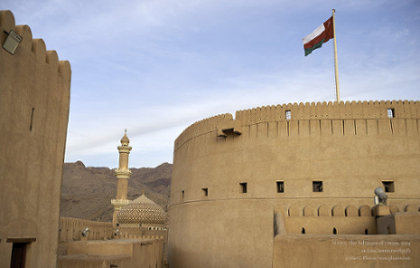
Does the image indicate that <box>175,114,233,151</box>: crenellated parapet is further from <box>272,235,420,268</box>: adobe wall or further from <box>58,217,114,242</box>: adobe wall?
<box>272,235,420,268</box>: adobe wall

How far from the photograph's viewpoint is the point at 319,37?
1720 centimetres

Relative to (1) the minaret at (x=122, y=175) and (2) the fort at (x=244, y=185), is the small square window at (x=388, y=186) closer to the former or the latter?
(2) the fort at (x=244, y=185)

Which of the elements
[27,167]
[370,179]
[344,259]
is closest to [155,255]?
[370,179]

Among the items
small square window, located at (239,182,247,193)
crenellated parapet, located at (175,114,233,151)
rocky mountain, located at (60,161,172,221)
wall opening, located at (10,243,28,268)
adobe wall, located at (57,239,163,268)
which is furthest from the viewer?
rocky mountain, located at (60,161,172,221)

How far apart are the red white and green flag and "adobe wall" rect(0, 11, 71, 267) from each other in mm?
10929

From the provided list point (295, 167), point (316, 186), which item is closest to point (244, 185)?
point (295, 167)

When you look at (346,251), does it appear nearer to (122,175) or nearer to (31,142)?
(31,142)

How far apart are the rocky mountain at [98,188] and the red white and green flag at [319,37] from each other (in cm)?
3579

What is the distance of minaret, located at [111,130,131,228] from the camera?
29.6m

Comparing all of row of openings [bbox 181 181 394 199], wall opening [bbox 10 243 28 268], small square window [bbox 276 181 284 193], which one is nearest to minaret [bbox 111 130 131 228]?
row of openings [bbox 181 181 394 199]

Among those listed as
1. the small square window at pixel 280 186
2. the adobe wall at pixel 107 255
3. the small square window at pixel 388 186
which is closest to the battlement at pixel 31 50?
the adobe wall at pixel 107 255

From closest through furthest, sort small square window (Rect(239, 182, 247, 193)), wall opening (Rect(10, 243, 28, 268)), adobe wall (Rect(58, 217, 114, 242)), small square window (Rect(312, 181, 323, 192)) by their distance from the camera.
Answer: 1. wall opening (Rect(10, 243, 28, 268))
2. small square window (Rect(312, 181, 323, 192))
3. small square window (Rect(239, 182, 247, 193))
4. adobe wall (Rect(58, 217, 114, 242))

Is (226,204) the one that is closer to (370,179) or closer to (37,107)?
(370,179)

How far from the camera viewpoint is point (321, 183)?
47.2 feet
